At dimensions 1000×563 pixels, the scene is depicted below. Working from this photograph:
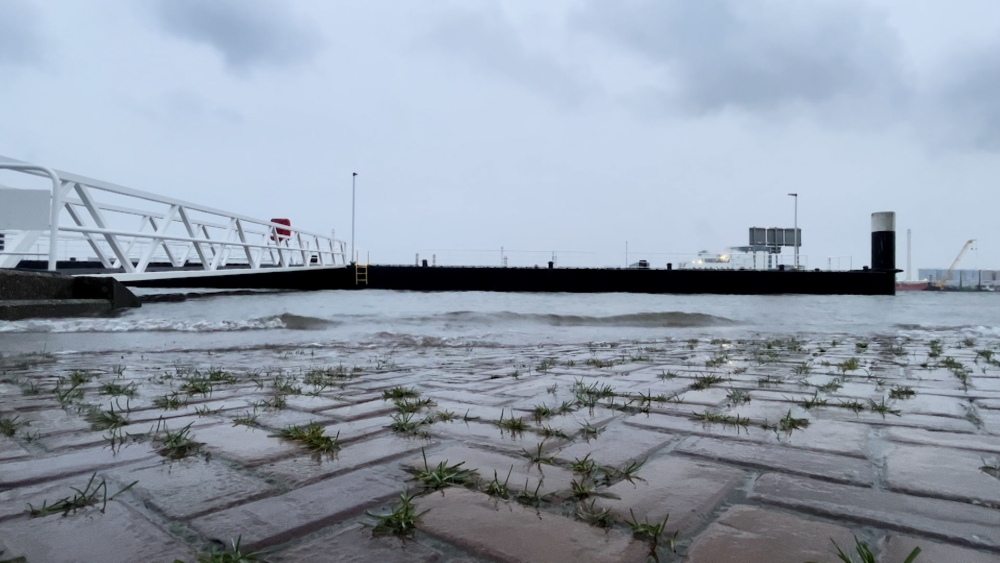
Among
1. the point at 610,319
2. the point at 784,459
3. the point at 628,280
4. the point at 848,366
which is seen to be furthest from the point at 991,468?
the point at 628,280

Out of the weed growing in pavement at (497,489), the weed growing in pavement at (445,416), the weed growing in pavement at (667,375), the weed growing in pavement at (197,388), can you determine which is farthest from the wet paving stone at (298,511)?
the weed growing in pavement at (667,375)

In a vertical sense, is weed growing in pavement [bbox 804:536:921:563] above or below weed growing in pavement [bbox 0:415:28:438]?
above

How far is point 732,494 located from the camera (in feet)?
5.01

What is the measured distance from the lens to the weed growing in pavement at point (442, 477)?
157 cm

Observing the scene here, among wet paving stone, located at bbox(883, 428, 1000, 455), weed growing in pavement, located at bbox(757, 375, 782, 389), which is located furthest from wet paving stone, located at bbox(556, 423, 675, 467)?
weed growing in pavement, located at bbox(757, 375, 782, 389)

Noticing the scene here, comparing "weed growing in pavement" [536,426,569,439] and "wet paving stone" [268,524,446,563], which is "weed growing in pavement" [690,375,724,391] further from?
"wet paving stone" [268,524,446,563]

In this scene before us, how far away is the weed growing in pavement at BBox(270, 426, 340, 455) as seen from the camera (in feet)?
6.38

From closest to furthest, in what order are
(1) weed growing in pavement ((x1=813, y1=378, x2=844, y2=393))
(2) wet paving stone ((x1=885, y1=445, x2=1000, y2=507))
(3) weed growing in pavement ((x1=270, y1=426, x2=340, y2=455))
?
(2) wet paving stone ((x1=885, y1=445, x2=1000, y2=507))
(3) weed growing in pavement ((x1=270, y1=426, x2=340, y2=455))
(1) weed growing in pavement ((x1=813, y1=378, x2=844, y2=393))

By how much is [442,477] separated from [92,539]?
79cm

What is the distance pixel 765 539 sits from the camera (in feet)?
4.07

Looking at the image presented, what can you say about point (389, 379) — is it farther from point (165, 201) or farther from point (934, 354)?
point (165, 201)

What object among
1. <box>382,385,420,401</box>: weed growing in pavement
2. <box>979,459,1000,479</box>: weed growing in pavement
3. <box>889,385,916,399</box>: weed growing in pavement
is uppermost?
<box>979,459,1000,479</box>: weed growing in pavement

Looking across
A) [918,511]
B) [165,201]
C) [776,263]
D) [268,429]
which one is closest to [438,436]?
[268,429]

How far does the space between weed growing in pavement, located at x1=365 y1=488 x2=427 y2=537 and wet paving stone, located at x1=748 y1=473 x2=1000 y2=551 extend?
86 centimetres
